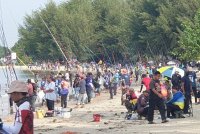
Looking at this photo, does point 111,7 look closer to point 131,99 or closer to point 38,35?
point 38,35

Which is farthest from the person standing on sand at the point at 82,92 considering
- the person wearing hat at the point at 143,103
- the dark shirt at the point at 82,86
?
the person wearing hat at the point at 143,103

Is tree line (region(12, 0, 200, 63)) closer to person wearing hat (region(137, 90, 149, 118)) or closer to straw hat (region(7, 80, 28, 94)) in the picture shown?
person wearing hat (region(137, 90, 149, 118))

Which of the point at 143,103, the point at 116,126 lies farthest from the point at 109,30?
the point at 116,126

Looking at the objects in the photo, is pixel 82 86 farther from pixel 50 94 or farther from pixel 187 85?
pixel 187 85

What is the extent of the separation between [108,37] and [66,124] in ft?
214

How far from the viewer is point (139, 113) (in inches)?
661

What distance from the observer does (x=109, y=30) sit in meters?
82.4

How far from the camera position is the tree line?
58.6 m

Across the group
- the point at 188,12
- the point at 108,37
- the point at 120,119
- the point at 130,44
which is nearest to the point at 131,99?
the point at 120,119

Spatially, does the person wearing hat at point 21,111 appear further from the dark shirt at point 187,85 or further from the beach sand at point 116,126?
the dark shirt at point 187,85

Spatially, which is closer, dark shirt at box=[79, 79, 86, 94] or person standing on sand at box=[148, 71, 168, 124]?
Answer: person standing on sand at box=[148, 71, 168, 124]

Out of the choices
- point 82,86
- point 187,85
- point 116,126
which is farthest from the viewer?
point 82,86

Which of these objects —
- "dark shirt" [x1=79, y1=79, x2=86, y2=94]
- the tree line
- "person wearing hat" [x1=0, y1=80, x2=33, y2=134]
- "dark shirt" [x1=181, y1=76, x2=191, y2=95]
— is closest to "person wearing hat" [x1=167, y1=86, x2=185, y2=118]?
"dark shirt" [x1=181, y1=76, x2=191, y2=95]

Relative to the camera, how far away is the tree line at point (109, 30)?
58.6 m
